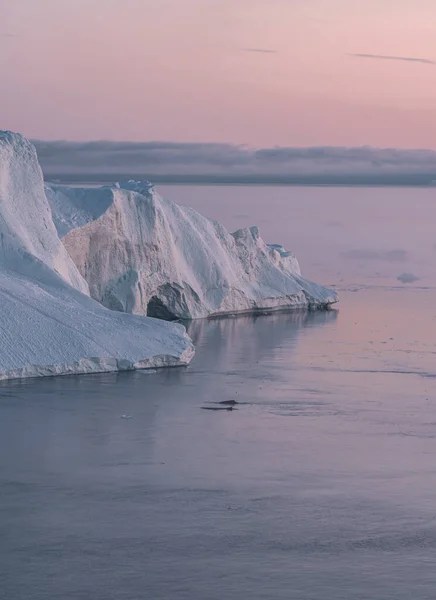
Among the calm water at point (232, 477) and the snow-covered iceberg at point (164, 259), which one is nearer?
the calm water at point (232, 477)

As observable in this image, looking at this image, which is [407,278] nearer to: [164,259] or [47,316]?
[164,259]

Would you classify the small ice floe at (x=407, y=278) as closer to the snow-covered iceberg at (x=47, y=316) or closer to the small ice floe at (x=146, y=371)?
the snow-covered iceberg at (x=47, y=316)

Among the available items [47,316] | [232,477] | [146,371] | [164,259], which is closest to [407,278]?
[164,259]

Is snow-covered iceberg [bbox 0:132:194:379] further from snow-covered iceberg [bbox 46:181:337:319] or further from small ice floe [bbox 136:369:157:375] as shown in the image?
snow-covered iceberg [bbox 46:181:337:319]

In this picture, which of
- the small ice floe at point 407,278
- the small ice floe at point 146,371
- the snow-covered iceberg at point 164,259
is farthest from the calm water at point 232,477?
the small ice floe at point 407,278

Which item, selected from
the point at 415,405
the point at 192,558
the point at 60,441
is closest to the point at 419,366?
the point at 415,405

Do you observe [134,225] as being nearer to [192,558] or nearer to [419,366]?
[419,366]

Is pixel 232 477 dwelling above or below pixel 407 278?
below
